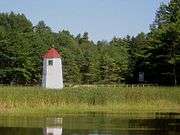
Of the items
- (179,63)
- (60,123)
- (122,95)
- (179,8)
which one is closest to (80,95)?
(122,95)

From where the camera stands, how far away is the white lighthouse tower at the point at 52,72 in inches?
2885

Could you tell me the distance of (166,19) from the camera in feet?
307

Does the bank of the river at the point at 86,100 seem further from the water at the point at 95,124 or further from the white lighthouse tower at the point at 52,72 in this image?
the white lighthouse tower at the point at 52,72

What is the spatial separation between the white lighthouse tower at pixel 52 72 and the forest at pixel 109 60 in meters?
Result: 14.0

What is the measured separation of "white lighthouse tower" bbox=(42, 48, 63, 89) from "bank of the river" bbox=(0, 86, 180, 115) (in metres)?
15.7

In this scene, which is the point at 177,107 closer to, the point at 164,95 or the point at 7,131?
Answer: the point at 164,95

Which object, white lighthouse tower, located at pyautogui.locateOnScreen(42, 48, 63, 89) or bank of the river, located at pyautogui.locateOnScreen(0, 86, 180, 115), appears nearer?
bank of the river, located at pyautogui.locateOnScreen(0, 86, 180, 115)

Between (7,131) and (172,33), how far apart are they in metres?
46.6

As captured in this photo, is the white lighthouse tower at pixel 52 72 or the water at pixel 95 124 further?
the white lighthouse tower at pixel 52 72

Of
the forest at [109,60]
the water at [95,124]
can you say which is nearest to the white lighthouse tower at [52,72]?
the forest at [109,60]

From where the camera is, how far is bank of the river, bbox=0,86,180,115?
171 ft

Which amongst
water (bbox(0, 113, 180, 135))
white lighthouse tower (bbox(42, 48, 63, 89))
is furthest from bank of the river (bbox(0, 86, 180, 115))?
white lighthouse tower (bbox(42, 48, 63, 89))

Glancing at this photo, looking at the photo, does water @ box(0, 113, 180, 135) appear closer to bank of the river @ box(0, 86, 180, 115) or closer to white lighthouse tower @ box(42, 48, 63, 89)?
bank of the river @ box(0, 86, 180, 115)

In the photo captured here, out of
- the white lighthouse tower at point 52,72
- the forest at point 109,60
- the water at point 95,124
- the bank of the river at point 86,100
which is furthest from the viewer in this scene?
the forest at point 109,60
